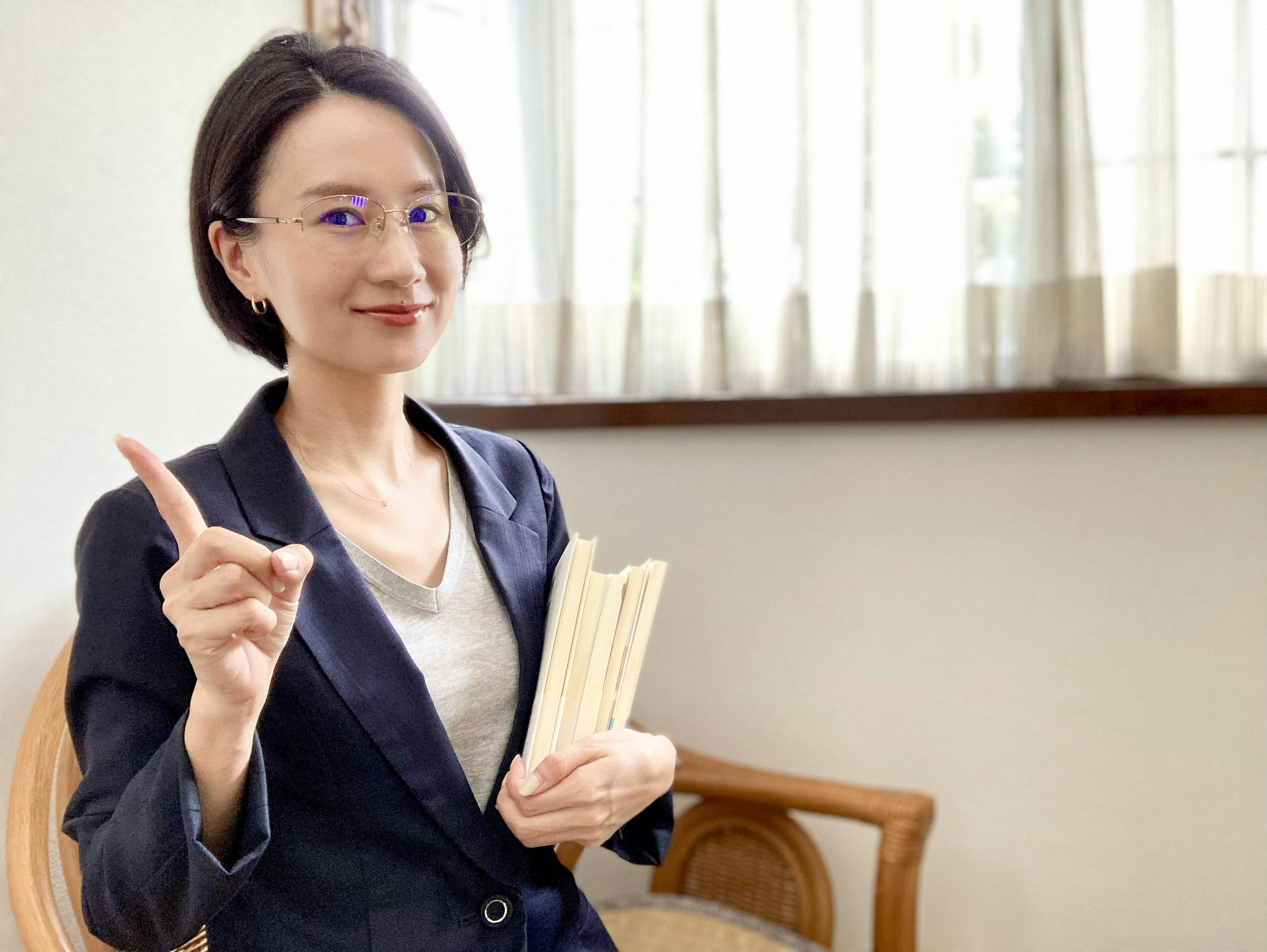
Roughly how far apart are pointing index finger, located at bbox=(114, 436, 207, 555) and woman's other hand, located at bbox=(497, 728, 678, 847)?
0.37 metres

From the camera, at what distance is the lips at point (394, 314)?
884mm

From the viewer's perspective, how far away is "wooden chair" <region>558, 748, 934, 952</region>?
132 centimetres

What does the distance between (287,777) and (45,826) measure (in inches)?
12.1

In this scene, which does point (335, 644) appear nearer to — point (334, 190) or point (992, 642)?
point (334, 190)

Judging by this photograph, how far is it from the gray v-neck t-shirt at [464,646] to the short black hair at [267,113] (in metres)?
0.31

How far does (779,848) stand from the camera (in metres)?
1.53

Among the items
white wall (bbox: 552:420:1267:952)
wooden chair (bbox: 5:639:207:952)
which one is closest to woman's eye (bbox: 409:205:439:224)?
wooden chair (bbox: 5:639:207:952)

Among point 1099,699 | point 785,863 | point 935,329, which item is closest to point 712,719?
point 785,863

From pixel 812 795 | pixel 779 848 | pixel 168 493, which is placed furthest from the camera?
pixel 779 848

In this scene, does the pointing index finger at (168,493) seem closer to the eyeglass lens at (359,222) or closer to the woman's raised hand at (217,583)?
the woman's raised hand at (217,583)

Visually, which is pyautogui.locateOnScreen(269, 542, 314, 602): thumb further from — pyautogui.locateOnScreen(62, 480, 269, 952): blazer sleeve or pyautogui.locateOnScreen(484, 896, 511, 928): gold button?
pyautogui.locateOnScreen(484, 896, 511, 928): gold button

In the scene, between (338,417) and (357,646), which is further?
(338,417)

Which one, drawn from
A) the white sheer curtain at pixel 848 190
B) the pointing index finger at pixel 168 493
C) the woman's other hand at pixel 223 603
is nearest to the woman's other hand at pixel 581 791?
the woman's other hand at pixel 223 603

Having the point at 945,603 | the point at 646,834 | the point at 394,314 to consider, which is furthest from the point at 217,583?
the point at 945,603
